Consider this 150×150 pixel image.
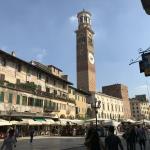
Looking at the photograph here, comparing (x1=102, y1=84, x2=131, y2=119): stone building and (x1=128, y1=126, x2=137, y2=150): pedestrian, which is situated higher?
(x1=102, y1=84, x2=131, y2=119): stone building

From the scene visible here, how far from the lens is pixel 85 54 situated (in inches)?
3339

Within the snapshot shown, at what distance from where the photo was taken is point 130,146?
14.5 meters

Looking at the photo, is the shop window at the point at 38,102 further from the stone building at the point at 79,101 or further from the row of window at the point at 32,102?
the stone building at the point at 79,101

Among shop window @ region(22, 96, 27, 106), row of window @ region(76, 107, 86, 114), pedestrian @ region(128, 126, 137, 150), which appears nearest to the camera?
pedestrian @ region(128, 126, 137, 150)

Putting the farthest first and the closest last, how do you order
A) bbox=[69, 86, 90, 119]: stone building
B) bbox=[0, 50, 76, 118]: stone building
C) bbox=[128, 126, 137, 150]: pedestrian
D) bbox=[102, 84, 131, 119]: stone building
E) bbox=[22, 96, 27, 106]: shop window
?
bbox=[102, 84, 131, 119]: stone building, bbox=[69, 86, 90, 119]: stone building, bbox=[22, 96, 27, 106]: shop window, bbox=[0, 50, 76, 118]: stone building, bbox=[128, 126, 137, 150]: pedestrian

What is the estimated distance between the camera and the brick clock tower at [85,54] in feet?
267

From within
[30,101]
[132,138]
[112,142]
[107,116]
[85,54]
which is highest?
[85,54]

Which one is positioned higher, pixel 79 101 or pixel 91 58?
pixel 91 58

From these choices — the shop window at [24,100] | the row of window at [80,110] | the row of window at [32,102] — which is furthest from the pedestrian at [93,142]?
the row of window at [80,110]

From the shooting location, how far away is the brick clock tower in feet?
267

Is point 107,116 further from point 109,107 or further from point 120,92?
point 120,92

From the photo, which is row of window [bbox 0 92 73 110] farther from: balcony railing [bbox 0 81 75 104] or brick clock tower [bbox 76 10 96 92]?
brick clock tower [bbox 76 10 96 92]

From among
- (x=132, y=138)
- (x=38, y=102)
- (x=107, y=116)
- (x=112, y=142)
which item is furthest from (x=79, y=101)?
(x=112, y=142)

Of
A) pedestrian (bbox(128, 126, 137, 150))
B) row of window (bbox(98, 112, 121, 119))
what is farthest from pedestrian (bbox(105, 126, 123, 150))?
row of window (bbox(98, 112, 121, 119))
